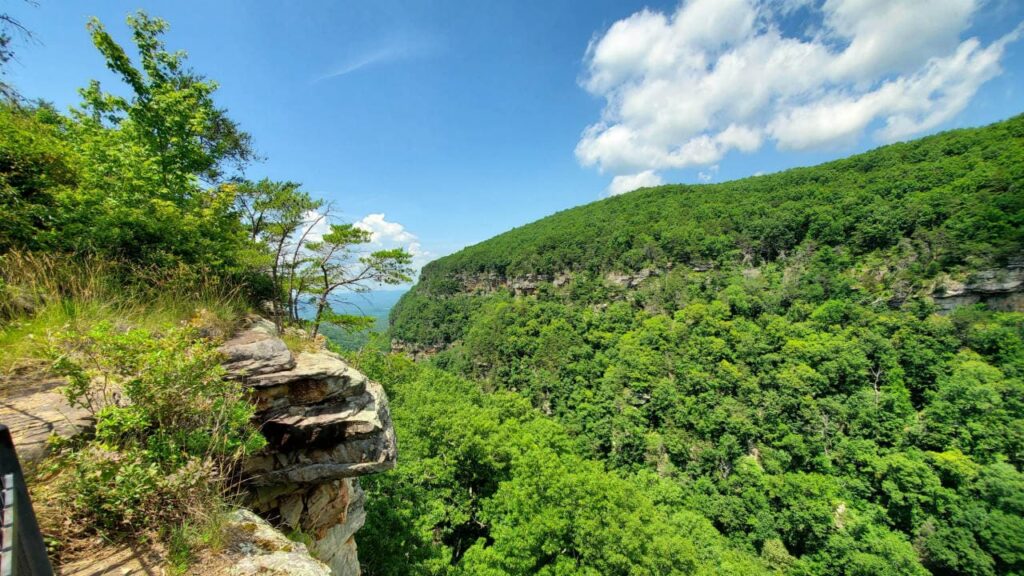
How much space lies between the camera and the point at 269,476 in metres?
5.16

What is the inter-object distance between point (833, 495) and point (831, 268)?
3777 cm

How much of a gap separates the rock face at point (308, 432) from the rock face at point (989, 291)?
62122 millimetres

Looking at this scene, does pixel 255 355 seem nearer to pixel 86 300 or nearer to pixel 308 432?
pixel 308 432

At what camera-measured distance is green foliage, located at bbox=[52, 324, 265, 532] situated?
8.18 ft

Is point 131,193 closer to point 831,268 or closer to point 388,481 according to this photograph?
point 388,481

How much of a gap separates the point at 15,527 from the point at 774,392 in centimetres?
4681

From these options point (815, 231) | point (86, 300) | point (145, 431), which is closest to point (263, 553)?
point (145, 431)

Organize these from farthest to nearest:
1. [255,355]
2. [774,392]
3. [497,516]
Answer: [774,392] → [497,516] → [255,355]

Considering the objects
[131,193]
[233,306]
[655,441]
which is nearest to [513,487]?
[233,306]

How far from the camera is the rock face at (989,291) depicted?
35938 mm

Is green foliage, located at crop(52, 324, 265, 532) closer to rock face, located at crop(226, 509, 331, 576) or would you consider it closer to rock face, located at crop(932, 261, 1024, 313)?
rock face, located at crop(226, 509, 331, 576)

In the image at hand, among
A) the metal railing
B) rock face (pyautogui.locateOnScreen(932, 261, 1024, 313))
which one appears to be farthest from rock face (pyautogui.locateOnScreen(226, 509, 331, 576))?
rock face (pyautogui.locateOnScreen(932, 261, 1024, 313))

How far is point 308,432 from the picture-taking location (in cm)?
548

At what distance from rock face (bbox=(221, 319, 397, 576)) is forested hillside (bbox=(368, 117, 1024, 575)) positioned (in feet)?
17.1
